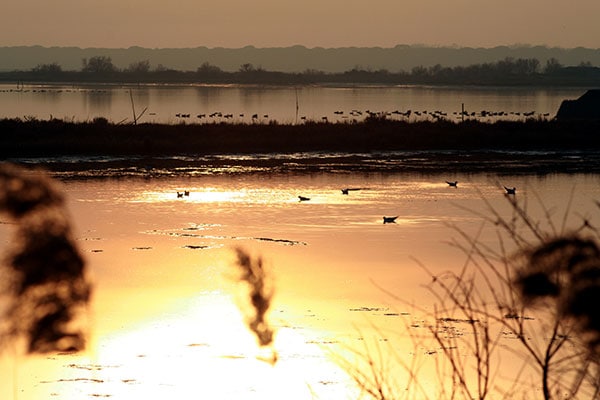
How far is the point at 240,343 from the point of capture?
38.1ft

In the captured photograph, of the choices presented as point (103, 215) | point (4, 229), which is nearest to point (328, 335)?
point (4, 229)

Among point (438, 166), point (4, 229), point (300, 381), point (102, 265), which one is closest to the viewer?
point (300, 381)

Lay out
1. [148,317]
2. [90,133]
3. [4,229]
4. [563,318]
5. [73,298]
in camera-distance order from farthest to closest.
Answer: [90,133] → [4,229] → [148,317] → [73,298] → [563,318]

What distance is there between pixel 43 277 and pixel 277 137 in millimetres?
37398

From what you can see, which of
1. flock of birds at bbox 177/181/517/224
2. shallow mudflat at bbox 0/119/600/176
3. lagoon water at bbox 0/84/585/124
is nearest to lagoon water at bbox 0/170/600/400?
flock of birds at bbox 177/181/517/224

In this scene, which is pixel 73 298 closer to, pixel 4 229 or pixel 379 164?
pixel 4 229

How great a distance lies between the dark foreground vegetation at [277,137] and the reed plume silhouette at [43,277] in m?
32.3

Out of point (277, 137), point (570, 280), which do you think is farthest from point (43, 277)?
point (277, 137)

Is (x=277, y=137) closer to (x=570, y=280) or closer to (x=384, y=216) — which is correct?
(x=384, y=216)

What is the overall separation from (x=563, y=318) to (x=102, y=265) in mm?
13018

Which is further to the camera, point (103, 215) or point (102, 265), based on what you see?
point (103, 215)

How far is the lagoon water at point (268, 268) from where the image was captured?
10.1 metres

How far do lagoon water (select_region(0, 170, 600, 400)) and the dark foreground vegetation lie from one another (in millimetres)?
8165

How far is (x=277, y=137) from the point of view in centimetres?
4166
